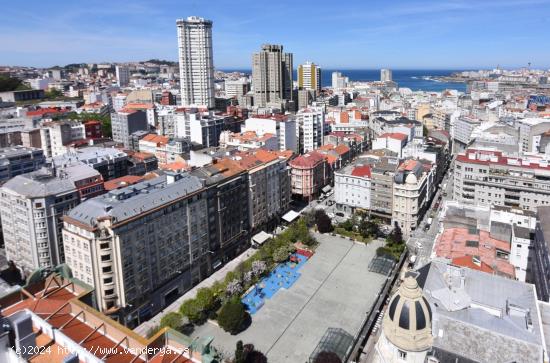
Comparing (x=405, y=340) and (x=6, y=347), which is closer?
(x=6, y=347)

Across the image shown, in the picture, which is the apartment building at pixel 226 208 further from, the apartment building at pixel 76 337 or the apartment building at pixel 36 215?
the apartment building at pixel 76 337

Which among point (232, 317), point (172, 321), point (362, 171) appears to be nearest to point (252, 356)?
point (232, 317)

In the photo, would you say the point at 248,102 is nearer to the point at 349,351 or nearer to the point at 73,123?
the point at 73,123

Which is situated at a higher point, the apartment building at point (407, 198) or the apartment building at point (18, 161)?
the apartment building at point (18, 161)

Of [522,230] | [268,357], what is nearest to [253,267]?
[268,357]

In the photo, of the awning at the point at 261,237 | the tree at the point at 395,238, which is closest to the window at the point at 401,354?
the tree at the point at 395,238

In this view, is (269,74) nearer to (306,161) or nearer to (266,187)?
(306,161)
